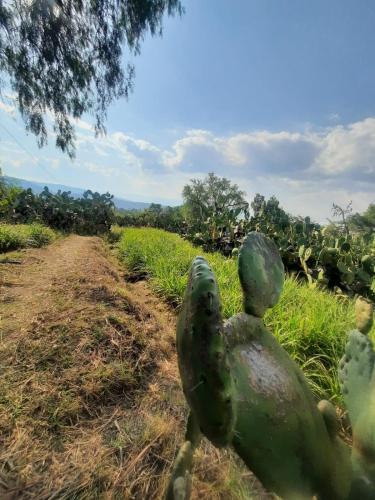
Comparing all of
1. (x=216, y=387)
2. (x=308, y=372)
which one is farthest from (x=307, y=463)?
(x=308, y=372)

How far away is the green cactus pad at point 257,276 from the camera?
2.35 feet

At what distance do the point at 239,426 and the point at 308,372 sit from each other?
4.68 feet

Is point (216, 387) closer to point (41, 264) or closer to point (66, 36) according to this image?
point (41, 264)

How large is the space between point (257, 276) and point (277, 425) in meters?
0.30

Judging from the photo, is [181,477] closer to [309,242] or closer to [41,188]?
[309,242]

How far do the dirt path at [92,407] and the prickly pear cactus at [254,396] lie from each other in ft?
1.98

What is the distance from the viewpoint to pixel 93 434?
1337 millimetres

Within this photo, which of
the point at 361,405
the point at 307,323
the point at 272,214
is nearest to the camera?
the point at 361,405

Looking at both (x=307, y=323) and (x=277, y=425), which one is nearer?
(x=277, y=425)

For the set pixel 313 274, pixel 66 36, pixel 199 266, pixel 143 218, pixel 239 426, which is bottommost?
Answer: pixel 143 218

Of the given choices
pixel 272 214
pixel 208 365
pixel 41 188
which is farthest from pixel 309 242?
pixel 41 188

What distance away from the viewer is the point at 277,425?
0.59 meters

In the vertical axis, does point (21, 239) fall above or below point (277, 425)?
below

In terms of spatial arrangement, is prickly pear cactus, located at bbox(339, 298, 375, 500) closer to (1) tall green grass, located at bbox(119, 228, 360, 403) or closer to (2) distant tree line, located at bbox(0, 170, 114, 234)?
(1) tall green grass, located at bbox(119, 228, 360, 403)
